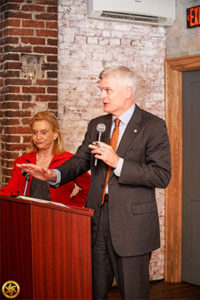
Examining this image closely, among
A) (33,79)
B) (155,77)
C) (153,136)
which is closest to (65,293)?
(153,136)

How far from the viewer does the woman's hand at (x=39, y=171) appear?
8.55 ft

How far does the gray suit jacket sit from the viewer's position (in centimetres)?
255

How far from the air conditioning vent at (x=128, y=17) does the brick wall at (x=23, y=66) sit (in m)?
0.55

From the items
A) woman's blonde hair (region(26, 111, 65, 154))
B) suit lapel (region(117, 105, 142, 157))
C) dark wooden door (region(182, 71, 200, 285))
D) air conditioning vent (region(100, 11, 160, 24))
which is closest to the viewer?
suit lapel (region(117, 105, 142, 157))

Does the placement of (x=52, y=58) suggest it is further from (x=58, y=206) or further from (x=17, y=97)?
(x=58, y=206)

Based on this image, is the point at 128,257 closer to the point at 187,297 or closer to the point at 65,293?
the point at 65,293

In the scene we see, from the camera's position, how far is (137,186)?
8.58 ft

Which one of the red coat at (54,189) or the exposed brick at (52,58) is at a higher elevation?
the exposed brick at (52,58)

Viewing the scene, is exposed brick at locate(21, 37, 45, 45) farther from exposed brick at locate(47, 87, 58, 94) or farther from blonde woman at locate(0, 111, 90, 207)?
blonde woman at locate(0, 111, 90, 207)

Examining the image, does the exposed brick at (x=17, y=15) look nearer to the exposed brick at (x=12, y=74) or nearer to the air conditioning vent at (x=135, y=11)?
the exposed brick at (x=12, y=74)

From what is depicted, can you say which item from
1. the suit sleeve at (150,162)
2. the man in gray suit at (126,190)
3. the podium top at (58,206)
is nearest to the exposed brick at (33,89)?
the man in gray suit at (126,190)

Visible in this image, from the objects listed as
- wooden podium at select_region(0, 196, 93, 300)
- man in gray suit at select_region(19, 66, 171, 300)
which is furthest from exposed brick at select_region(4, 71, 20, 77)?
wooden podium at select_region(0, 196, 93, 300)

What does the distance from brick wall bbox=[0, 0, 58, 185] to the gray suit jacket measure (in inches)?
54.3

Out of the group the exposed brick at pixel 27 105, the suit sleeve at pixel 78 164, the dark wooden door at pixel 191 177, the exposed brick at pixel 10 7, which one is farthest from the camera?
the dark wooden door at pixel 191 177
